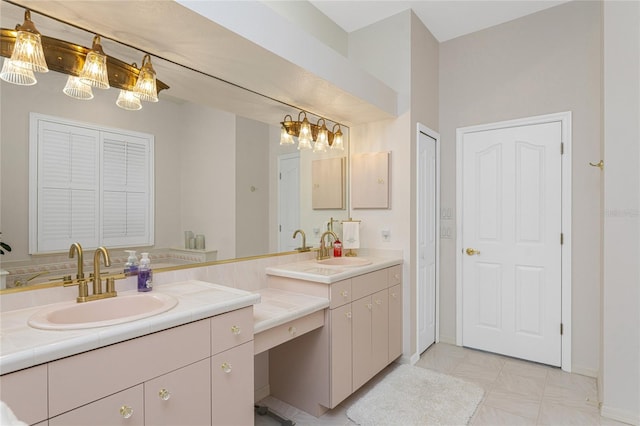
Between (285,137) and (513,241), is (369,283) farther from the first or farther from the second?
(513,241)

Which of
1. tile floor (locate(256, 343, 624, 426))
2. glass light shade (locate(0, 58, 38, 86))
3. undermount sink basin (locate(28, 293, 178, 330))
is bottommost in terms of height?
tile floor (locate(256, 343, 624, 426))

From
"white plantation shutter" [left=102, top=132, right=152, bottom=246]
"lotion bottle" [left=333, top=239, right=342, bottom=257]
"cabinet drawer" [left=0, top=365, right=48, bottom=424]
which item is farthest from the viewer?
"lotion bottle" [left=333, top=239, right=342, bottom=257]

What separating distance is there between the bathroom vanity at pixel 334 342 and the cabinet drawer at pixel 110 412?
1156mm

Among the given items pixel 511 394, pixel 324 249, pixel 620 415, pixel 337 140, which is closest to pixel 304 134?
pixel 337 140

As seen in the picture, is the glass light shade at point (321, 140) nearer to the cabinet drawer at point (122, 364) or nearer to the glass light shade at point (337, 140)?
the glass light shade at point (337, 140)

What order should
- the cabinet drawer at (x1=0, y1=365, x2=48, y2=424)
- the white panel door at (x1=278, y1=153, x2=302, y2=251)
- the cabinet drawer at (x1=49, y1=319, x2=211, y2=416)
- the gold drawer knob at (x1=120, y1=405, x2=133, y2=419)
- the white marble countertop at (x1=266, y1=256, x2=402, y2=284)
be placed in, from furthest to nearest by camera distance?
the white panel door at (x1=278, y1=153, x2=302, y2=251) → the white marble countertop at (x1=266, y1=256, x2=402, y2=284) → the gold drawer knob at (x1=120, y1=405, x2=133, y2=419) → the cabinet drawer at (x1=49, y1=319, x2=211, y2=416) → the cabinet drawer at (x1=0, y1=365, x2=48, y2=424)

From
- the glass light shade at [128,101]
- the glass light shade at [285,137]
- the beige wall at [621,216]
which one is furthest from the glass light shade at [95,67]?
the beige wall at [621,216]

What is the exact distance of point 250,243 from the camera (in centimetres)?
229

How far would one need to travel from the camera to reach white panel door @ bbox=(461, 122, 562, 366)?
287cm

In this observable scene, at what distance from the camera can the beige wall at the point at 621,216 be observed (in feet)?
6.70

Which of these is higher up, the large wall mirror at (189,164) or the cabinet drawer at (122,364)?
the large wall mirror at (189,164)

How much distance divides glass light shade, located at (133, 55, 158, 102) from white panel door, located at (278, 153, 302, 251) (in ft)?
3.47

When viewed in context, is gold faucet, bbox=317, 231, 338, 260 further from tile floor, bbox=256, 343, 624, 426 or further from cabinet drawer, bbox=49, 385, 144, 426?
cabinet drawer, bbox=49, 385, 144, 426

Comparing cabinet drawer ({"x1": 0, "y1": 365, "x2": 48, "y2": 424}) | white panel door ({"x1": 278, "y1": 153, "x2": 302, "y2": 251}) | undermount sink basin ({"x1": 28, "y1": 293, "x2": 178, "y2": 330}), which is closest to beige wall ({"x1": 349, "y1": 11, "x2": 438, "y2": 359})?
white panel door ({"x1": 278, "y1": 153, "x2": 302, "y2": 251})
